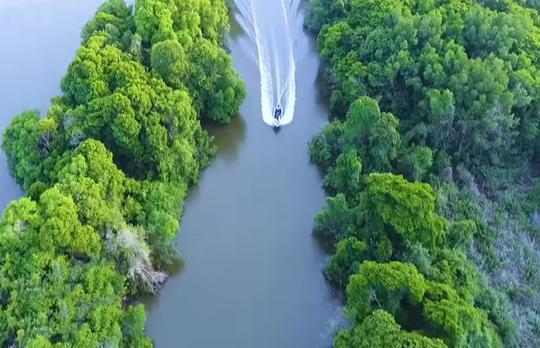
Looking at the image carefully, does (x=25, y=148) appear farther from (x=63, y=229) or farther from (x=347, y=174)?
(x=347, y=174)

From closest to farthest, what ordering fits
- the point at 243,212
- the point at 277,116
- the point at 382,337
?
1. the point at 382,337
2. the point at 243,212
3. the point at 277,116

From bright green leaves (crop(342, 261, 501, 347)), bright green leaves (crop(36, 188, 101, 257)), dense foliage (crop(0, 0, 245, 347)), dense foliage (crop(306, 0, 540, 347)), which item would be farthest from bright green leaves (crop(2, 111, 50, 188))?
bright green leaves (crop(342, 261, 501, 347))

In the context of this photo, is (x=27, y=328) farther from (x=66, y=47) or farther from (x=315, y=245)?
(x=66, y=47)

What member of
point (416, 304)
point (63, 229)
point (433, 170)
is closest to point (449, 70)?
point (433, 170)

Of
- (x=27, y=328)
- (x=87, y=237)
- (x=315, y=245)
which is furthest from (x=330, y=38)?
(x=27, y=328)

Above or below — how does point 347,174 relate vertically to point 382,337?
below

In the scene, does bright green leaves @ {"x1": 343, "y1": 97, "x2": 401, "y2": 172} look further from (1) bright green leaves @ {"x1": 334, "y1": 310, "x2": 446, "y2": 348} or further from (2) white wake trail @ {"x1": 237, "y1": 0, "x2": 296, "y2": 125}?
(1) bright green leaves @ {"x1": 334, "y1": 310, "x2": 446, "y2": 348}

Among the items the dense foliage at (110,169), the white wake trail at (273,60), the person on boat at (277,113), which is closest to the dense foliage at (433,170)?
the white wake trail at (273,60)
